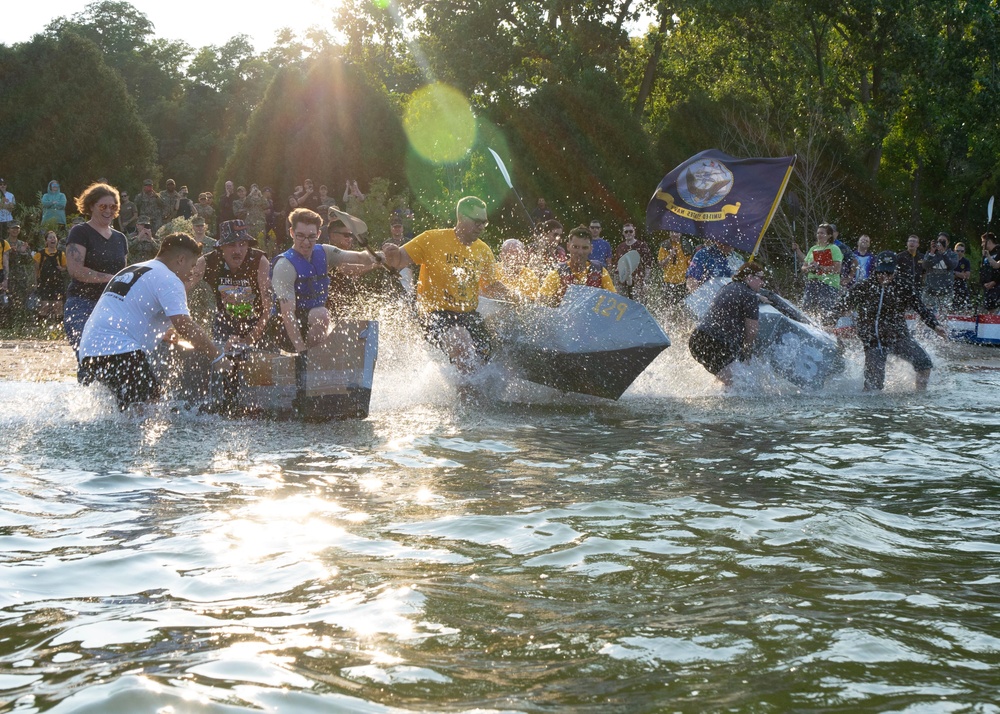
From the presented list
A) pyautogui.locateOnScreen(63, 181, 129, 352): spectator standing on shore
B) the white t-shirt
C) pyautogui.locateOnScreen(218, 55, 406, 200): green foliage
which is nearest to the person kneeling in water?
the white t-shirt

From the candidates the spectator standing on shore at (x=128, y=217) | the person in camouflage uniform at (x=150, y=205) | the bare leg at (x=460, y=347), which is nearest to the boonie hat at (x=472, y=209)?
the bare leg at (x=460, y=347)

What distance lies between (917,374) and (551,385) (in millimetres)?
3821

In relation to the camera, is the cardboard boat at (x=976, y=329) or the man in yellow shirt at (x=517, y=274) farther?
the cardboard boat at (x=976, y=329)

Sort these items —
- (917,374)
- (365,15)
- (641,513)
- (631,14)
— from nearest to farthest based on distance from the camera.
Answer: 1. (641,513)
2. (917,374)
3. (631,14)
4. (365,15)

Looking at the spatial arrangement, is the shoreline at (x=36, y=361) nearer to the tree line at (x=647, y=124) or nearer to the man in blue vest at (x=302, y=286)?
the man in blue vest at (x=302, y=286)

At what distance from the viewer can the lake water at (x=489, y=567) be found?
3131 mm

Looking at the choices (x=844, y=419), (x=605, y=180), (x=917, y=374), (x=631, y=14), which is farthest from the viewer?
(x=631, y=14)

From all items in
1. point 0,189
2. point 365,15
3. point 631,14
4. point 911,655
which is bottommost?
point 911,655

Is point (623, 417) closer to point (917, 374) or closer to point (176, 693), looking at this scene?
point (917, 374)

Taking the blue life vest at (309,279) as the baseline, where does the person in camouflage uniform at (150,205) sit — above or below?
above

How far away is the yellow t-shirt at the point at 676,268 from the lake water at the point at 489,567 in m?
6.89

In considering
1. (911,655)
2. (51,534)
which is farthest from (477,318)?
(911,655)

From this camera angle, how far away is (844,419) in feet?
29.4

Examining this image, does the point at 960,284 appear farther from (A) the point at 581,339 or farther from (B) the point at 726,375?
(A) the point at 581,339
